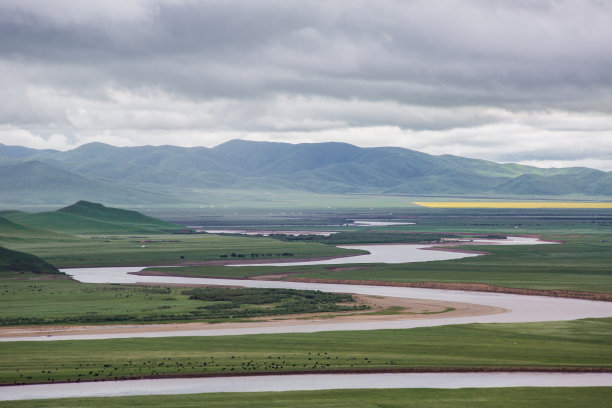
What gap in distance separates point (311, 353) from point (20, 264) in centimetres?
7834

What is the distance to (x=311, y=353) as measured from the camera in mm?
64312

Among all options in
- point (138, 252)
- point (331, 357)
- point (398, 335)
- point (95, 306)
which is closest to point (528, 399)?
point (331, 357)

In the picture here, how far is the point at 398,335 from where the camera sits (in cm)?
7331

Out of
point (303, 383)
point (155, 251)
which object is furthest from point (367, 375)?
point (155, 251)

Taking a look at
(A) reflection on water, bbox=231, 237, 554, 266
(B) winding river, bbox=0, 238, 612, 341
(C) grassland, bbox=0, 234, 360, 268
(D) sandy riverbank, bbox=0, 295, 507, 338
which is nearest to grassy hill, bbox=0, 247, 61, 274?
(B) winding river, bbox=0, 238, 612, 341

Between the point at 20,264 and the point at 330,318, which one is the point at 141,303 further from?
the point at 20,264

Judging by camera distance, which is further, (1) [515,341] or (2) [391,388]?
(1) [515,341]

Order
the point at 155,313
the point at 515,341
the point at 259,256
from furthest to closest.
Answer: the point at 259,256 < the point at 155,313 < the point at 515,341

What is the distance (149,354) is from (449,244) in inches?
5303

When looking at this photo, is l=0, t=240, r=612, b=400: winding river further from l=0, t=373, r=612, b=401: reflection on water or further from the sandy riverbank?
the sandy riverbank

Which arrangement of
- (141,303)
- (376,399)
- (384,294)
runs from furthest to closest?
(384,294) < (141,303) < (376,399)

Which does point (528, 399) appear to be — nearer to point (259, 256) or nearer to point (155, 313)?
point (155, 313)

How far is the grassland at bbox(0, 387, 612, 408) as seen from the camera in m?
48.7

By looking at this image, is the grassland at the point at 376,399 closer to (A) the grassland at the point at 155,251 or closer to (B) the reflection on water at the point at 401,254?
(B) the reflection on water at the point at 401,254
